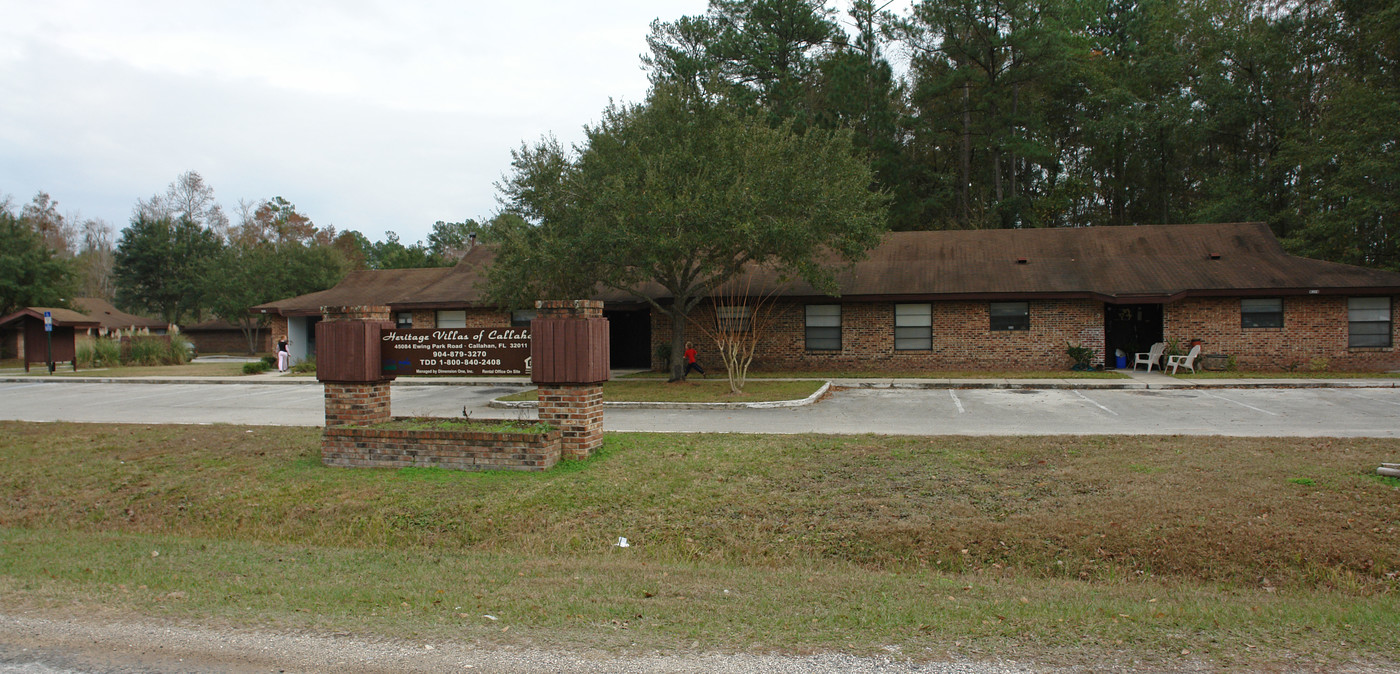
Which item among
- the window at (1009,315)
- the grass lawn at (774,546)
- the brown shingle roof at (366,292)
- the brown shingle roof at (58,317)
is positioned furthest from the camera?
the brown shingle roof at (366,292)

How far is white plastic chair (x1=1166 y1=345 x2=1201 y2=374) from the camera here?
20703 mm

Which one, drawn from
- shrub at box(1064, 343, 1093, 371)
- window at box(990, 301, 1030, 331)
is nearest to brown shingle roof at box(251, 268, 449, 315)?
window at box(990, 301, 1030, 331)

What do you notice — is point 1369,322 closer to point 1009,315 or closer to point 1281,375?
point 1281,375

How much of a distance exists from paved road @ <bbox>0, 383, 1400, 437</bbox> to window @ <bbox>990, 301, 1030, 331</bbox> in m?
5.41

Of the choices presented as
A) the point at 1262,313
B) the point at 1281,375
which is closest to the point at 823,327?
the point at 1281,375

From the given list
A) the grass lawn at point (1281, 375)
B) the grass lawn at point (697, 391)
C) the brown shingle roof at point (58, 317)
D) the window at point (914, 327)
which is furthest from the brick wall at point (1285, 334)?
the brown shingle roof at point (58, 317)

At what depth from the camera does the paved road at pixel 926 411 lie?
1191cm

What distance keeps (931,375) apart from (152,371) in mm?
24926

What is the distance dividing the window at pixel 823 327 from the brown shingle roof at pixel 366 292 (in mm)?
14226

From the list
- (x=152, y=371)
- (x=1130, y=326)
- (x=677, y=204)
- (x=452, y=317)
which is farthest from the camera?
(x=452, y=317)

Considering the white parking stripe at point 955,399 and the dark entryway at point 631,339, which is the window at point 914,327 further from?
the dark entryway at point 631,339

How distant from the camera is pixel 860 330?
2378cm

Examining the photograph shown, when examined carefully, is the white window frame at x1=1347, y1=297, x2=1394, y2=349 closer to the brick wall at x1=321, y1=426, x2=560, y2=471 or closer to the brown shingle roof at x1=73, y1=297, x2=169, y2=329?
the brick wall at x1=321, y1=426, x2=560, y2=471

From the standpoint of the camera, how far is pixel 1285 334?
71.8 feet
